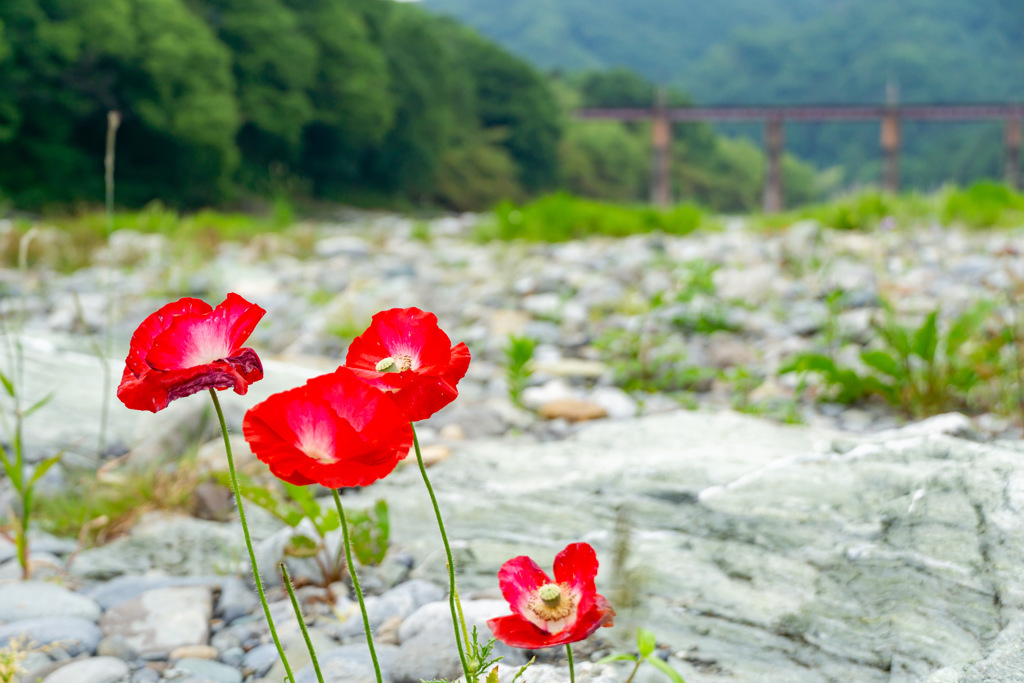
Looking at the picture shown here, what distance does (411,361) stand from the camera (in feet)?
2.39

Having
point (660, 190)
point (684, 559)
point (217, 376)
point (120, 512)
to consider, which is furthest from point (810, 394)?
point (660, 190)

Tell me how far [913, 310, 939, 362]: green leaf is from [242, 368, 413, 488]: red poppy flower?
2.17 meters

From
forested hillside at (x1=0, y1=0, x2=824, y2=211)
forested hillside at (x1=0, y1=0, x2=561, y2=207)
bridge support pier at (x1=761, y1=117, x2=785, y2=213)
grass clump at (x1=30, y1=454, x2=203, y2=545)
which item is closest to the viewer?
grass clump at (x1=30, y1=454, x2=203, y2=545)

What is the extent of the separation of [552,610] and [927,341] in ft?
6.71

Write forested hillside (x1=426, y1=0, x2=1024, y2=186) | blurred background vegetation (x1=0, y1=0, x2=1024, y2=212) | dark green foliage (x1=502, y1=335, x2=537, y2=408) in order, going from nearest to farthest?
dark green foliage (x1=502, y1=335, x2=537, y2=408) < blurred background vegetation (x1=0, y1=0, x2=1024, y2=212) < forested hillside (x1=426, y1=0, x2=1024, y2=186)

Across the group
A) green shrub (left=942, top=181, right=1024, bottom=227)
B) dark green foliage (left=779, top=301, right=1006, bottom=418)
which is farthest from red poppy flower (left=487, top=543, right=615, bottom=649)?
green shrub (left=942, top=181, right=1024, bottom=227)

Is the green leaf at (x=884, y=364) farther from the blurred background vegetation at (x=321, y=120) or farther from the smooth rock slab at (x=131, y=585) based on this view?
the blurred background vegetation at (x=321, y=120)

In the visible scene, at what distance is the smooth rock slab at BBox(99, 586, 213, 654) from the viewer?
1.23 m

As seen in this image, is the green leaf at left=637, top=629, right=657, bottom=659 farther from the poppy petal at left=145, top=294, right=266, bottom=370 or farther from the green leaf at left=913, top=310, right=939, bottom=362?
the green leaf at left=913, top=310, right=939, bottom=362

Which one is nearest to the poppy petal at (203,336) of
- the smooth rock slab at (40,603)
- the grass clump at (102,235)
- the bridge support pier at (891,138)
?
the smooth rock slab at (40,603)

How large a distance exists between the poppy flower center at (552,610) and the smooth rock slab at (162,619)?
30.0 inches

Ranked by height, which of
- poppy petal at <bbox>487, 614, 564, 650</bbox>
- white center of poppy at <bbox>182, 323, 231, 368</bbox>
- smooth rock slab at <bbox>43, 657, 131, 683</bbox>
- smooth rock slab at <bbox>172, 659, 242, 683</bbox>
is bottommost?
smooth rock slab at <bbox>172, 659, 242, 683</bbox>

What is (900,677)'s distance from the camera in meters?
0.91

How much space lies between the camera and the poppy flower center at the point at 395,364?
0.69 meters
